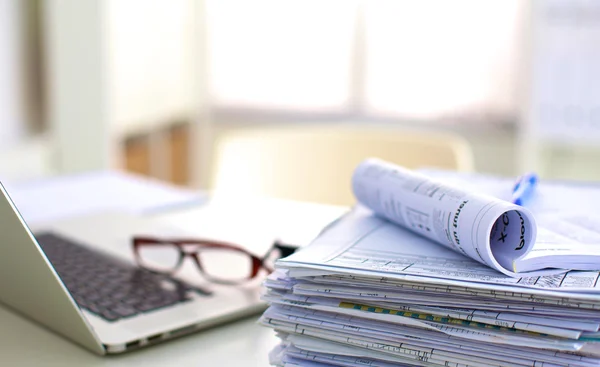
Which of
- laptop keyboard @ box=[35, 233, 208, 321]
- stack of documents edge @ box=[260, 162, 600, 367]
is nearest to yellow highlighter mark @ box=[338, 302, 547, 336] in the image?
stack of documents edge @ box=[260, 162, 600, 367]

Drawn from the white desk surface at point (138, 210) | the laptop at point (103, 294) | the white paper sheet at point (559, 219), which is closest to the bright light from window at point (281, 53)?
the white desk surface at point (138, 210)

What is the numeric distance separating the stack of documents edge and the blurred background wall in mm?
1656

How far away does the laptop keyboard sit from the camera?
706 mm

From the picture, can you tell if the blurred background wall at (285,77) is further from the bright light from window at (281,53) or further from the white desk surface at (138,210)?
the white desk surface at (138,210)

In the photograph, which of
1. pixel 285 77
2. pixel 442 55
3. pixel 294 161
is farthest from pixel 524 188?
pixel 285 77

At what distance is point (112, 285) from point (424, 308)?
37cm

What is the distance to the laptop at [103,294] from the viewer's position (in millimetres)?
577

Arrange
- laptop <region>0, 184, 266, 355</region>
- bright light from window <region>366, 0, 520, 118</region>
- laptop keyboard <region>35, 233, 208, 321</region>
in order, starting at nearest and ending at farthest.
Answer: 1. laptop <region>0, 184, 266, 355</region>
2. laptop keyboard <region>35, 233, 208, 321</region>
3. bright light from window <region>366, 0, 520, 118</region>

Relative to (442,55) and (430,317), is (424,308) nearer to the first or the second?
(430,317)

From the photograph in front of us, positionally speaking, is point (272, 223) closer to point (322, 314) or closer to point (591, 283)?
point (322, 314)

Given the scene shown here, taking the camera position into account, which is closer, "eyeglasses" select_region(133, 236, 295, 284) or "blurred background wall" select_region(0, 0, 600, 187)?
"eyeglasses" select_region(133, 236, 295, 284)

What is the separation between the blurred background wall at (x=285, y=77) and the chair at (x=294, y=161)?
704mm

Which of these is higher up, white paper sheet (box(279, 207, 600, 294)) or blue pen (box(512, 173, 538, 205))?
blue pen (box(512, 173, 538, 205))

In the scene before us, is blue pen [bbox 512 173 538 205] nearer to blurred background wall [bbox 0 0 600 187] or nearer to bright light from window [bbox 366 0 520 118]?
blurred background wall [bbox 0 0 600 187]
